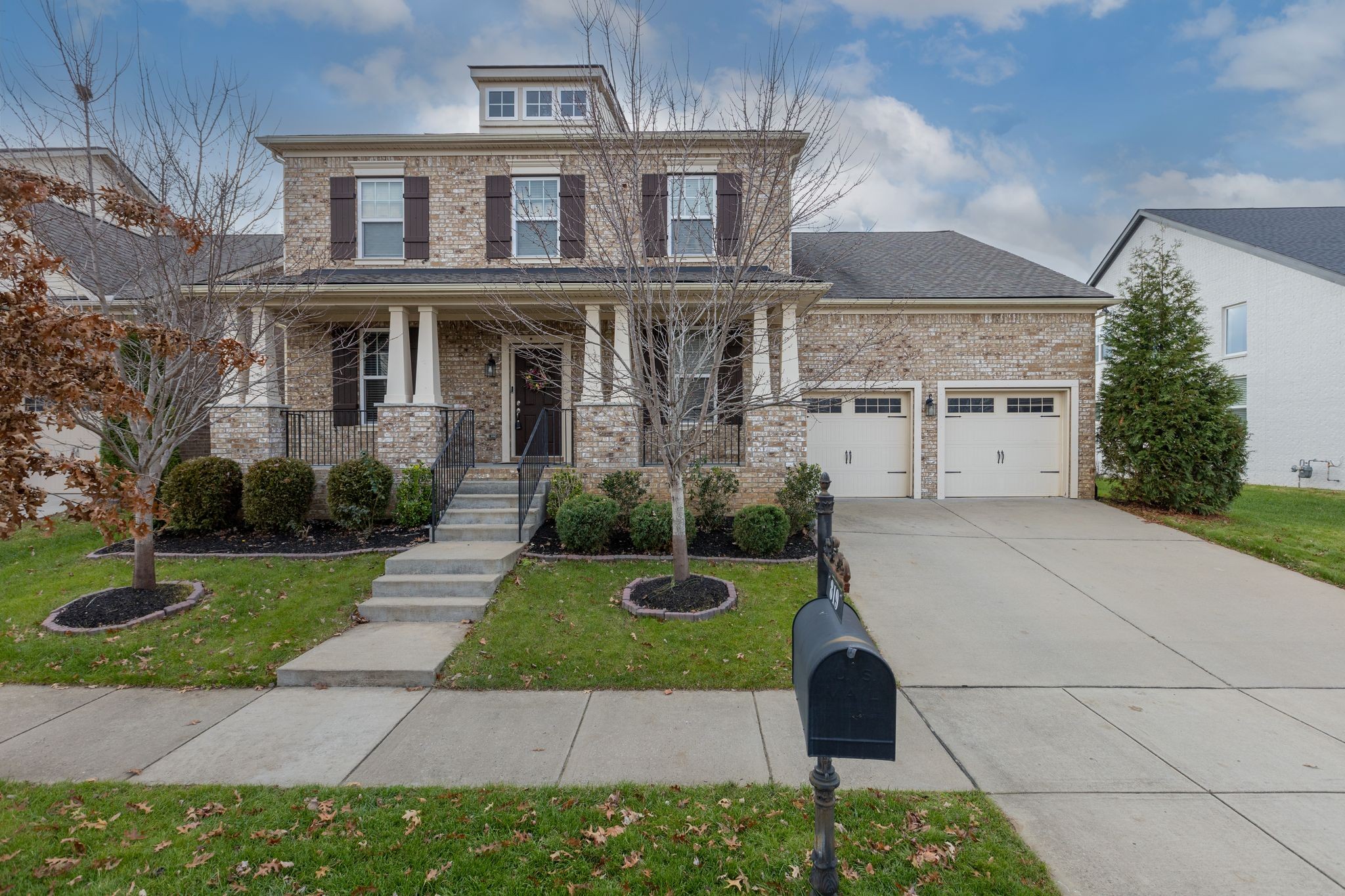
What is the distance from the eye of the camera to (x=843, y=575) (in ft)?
7.24

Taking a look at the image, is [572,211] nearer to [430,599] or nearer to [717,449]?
[717,449]

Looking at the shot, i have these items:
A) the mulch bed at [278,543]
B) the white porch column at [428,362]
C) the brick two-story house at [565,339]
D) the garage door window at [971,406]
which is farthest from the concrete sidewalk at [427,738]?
the garage door window at [971,406]

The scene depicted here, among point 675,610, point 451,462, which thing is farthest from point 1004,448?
point 451,462

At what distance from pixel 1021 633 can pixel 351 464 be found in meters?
8.51

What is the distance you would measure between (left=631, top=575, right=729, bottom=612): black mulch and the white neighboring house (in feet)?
37.7

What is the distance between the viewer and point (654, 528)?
7.64m

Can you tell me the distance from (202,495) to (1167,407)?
1540 centimetres

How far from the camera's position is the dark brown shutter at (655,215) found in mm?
6539

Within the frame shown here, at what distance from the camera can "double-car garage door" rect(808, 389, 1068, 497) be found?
1220 cm

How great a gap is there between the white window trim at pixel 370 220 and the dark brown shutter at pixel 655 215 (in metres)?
4.80

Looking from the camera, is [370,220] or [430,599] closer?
[430,599]

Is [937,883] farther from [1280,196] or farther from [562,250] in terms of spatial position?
[1280,196]

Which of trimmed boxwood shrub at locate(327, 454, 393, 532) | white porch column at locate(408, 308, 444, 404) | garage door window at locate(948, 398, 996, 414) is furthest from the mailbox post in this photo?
garage door window at locate(948, 398, 996, 414)

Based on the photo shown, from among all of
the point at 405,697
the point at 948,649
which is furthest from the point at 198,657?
the point at 948,649
